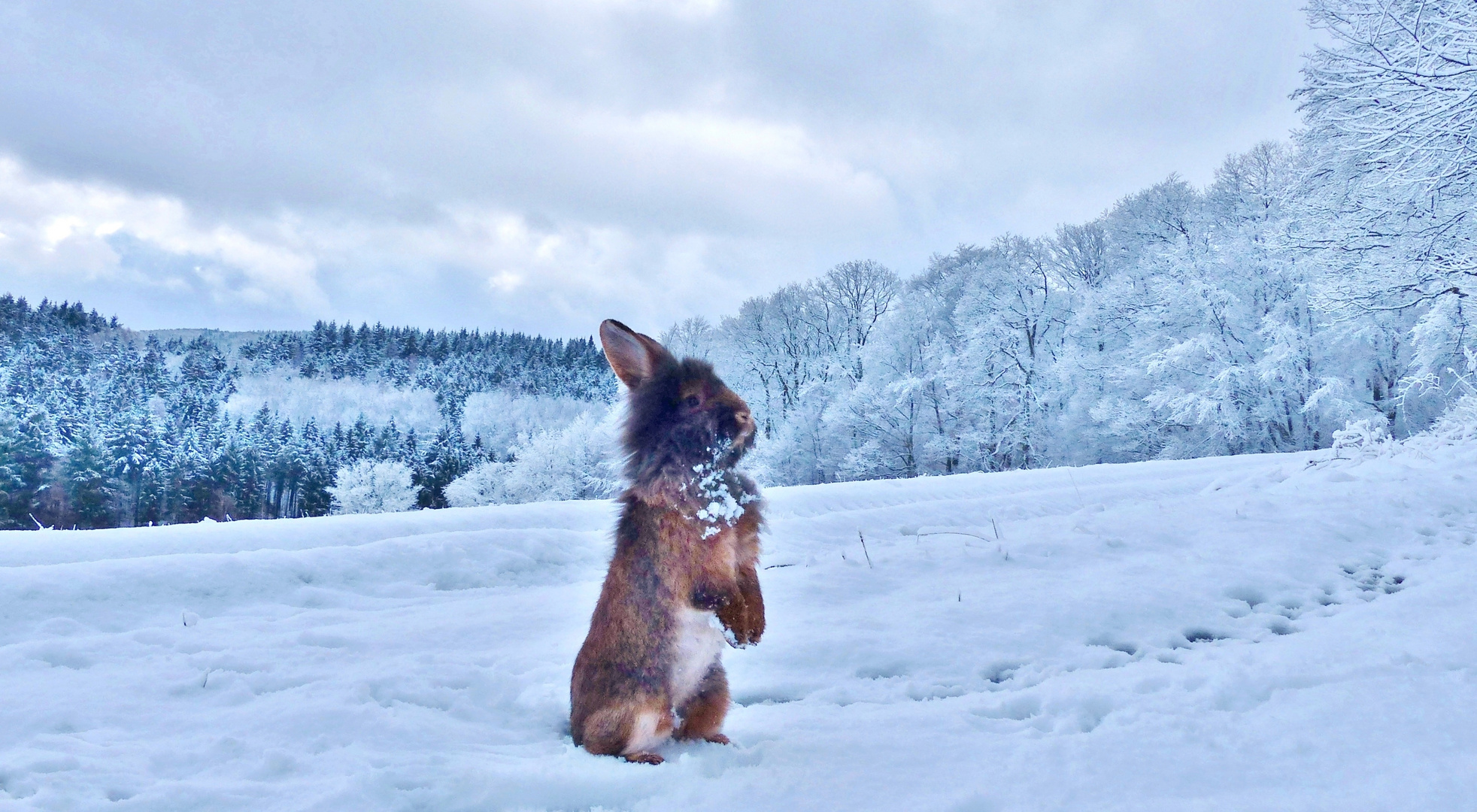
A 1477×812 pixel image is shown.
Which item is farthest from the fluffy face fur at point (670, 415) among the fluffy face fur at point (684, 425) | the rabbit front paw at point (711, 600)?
the rabbit front paw at point (711, 600)

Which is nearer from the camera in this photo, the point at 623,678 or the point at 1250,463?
the point at 623,678

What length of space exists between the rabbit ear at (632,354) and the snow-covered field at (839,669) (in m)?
1.39

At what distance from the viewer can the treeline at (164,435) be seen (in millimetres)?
46906

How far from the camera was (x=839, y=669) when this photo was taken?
11.2 feet

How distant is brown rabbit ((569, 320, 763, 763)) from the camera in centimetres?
240

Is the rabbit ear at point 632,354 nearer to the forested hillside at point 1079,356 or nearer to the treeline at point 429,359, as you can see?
the forested hillside at point 1079,356

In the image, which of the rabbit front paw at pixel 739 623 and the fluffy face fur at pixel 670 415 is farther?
the fluffy face fur at pixel 670 415

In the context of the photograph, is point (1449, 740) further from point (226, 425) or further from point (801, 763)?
point (226, 425)

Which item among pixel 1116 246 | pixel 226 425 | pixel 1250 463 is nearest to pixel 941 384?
pixel 1116 246

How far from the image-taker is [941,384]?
3044cm

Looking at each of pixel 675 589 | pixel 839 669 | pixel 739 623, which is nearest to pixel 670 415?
pixel 675 589

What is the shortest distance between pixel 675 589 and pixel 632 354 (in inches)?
37.4

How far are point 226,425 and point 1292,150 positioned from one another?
8431 centimetres

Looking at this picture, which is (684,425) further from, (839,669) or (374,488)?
(374,488)
